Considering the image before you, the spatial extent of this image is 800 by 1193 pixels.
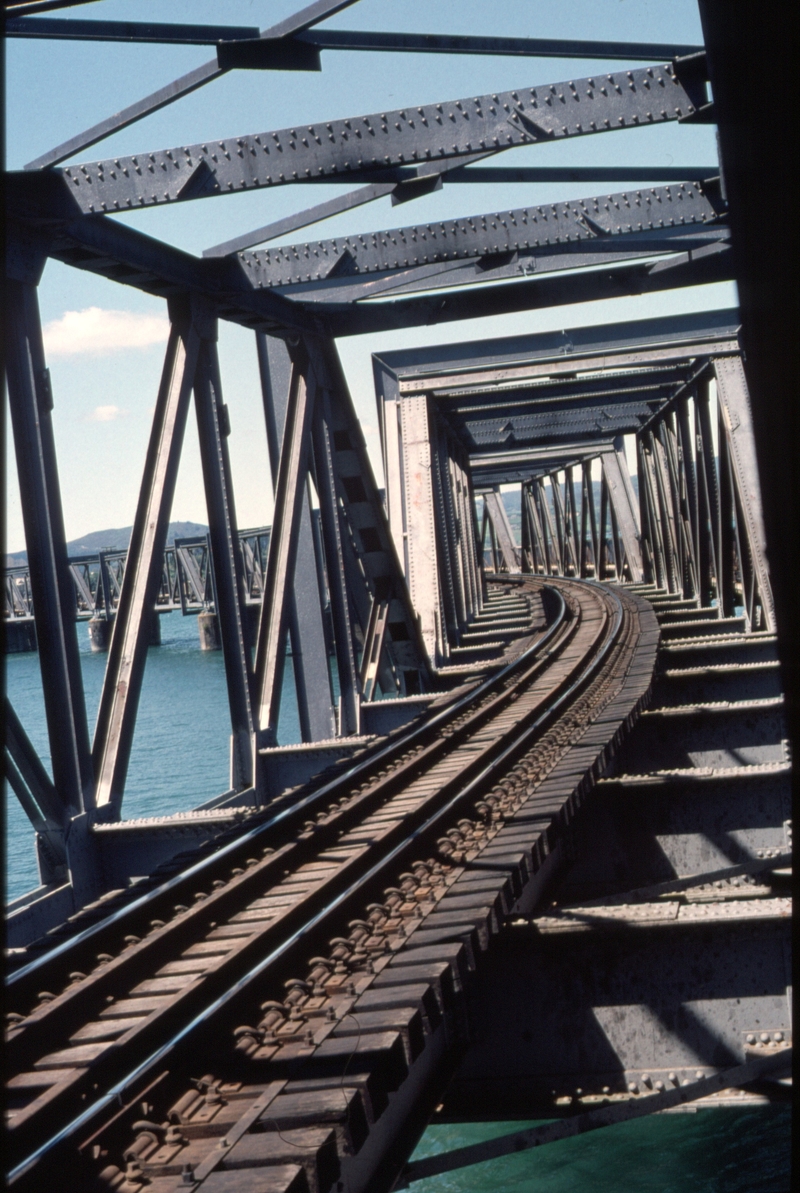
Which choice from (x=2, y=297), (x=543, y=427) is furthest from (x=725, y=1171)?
(x=543, y=427)

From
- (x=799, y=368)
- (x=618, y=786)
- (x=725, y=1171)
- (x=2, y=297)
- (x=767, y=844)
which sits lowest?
(x=725, y=1171)

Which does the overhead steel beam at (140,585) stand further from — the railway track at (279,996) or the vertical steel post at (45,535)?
the railway track at (279,996)

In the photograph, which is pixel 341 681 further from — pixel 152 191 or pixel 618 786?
pixel 152 191

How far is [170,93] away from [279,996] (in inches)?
195

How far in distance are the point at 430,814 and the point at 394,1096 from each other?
10.6 feet

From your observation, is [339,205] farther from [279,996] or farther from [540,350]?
[540,350]

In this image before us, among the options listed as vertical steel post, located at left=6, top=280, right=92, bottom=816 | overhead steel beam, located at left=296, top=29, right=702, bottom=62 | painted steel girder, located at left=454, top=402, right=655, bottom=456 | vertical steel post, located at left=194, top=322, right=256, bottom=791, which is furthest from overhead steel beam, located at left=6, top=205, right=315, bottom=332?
painted steel girder, located at left=454, top=402, right=655, bottom=456

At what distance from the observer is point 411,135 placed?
285 inches

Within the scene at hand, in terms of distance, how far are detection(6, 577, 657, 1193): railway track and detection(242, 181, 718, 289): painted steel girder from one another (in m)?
4.36

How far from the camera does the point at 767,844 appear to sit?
24.4 ft

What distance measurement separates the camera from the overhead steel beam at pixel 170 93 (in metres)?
6.50

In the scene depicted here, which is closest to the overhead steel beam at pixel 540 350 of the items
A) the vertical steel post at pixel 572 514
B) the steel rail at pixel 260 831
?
the steel rail at pixel 260 831

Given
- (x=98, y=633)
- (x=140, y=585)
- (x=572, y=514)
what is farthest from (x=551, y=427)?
(x=98, y=633)

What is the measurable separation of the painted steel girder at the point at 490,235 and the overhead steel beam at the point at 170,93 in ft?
8.78
